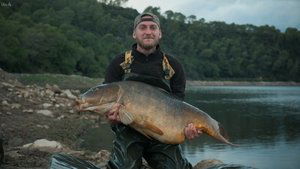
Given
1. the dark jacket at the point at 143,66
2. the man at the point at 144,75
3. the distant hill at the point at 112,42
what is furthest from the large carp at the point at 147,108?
the distant hill at the point at 112,42

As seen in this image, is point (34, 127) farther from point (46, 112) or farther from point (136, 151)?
point (136, 151)

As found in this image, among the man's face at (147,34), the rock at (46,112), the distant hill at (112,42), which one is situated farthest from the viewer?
the distant hill at (112,42)

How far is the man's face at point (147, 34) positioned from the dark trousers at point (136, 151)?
1156 millimetres

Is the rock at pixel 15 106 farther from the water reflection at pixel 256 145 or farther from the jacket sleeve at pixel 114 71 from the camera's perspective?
the jacket sleeve at pixel 114 71

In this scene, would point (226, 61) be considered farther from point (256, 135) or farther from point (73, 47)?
point (256, 135)

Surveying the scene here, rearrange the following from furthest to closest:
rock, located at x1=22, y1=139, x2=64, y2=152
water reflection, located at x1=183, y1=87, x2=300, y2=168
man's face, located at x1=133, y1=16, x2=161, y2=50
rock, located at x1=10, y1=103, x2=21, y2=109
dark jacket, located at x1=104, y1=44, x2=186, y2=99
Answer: rock, located at x1=10, y1=103, x2=21, y2=109
water reflection, located at x1=183, y1=87, x2=300, y2=168
rock, located at x1=22, y1=139, x2=64, y2=152
dark jacket, located at x1=104, y1=44, x2=186, y2=99
man's face, located at x1=133, y1=16, x2=161, y2=50

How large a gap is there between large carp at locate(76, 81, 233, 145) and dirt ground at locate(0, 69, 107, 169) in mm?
2862

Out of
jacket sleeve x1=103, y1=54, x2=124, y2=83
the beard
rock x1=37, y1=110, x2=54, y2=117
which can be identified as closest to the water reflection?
rock x1=37, y1=110, x2=54, y2=117

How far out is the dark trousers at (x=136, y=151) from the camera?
19.9 ft

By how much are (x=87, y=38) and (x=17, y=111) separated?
72.1 meters

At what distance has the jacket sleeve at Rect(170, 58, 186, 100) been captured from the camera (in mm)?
6273

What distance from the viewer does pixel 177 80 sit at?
6.32 metres

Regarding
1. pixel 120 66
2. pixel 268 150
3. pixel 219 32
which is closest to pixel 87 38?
pixel 219 32

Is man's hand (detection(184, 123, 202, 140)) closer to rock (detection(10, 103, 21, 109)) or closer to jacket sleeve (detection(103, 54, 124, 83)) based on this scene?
jacket sleeve (detection(103, 54, 124, 83))
